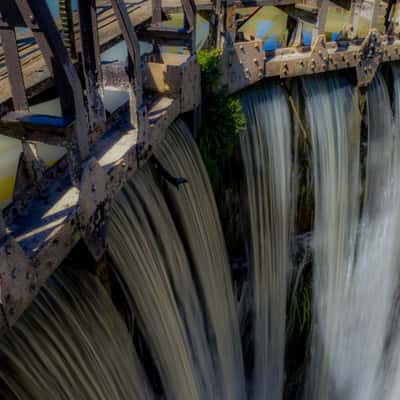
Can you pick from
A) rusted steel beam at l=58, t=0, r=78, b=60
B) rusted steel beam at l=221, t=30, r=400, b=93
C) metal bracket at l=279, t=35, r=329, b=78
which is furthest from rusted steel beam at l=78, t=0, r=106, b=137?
metal bracket at l=279, t=35, r=329, b=78

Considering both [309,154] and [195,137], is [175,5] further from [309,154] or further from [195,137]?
[309,154]

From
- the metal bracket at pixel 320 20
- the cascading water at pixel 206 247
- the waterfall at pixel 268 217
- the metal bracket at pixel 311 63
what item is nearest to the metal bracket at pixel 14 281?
the cascading water at pixel 206 247

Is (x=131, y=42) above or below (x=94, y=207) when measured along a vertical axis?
above

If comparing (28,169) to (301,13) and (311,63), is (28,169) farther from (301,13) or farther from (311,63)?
(301,13)

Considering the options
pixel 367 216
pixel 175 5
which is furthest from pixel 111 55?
pixel 367 216

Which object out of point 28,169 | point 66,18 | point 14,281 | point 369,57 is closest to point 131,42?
point 66,18

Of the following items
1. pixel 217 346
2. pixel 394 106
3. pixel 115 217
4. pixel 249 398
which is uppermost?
pixel 115 217

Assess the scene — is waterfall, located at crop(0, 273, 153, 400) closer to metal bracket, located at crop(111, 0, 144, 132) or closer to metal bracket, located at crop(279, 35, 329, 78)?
metal bracket, located at crop(111, 0, 144, 132)
